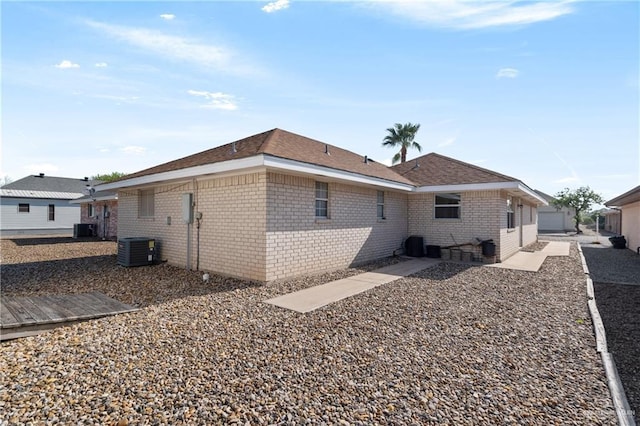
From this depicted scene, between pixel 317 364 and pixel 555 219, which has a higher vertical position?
pixel 555 219

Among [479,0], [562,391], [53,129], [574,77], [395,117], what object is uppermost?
[395,117]

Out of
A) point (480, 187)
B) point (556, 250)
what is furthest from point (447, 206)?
point (556, 250)

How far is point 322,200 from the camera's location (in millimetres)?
9266

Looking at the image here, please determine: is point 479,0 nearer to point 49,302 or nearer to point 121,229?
point 49,302

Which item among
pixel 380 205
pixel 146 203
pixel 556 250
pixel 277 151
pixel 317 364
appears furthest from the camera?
pixel 556 250

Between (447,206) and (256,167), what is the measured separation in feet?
27.8

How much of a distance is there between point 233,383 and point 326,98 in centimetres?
998

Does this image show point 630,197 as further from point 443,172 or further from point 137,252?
point 137,252

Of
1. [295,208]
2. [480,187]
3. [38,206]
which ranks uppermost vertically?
[480,187]

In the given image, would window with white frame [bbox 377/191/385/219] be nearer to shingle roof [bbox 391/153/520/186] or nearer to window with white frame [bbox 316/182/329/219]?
shingle roof [bbox 391/153/520/186]

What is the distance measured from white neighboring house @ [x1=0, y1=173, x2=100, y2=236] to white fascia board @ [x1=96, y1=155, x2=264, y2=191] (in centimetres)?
2095

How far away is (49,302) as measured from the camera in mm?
5625

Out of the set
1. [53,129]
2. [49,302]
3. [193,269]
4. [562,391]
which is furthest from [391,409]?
[53,129]

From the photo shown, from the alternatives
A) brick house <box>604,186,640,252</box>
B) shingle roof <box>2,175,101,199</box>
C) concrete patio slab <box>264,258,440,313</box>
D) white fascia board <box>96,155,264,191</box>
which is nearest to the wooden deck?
concrete patio slab <box>264,258,440,313</box>
